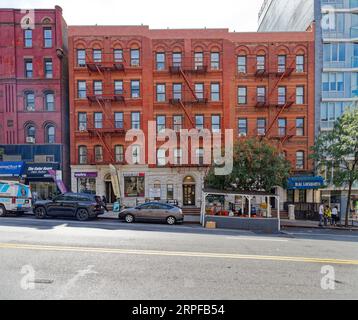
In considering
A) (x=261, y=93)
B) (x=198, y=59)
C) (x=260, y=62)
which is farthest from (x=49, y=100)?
(x=260, y=62)

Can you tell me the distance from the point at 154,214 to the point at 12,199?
9.80 metres

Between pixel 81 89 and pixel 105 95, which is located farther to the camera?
pixel 81 89

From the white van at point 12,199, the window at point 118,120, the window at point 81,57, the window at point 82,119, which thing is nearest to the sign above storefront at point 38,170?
the window at point 82,119

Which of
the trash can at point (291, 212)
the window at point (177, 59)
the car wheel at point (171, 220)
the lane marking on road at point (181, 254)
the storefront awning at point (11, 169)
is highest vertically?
the window at point (177, 59)

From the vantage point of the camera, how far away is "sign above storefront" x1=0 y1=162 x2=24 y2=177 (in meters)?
21.8

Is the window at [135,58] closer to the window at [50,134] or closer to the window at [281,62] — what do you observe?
the window at [50,134]

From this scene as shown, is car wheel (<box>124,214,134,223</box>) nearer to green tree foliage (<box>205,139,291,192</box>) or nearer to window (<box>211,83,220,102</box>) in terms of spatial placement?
green tree foliage (<box>205,139,291,192</box>)

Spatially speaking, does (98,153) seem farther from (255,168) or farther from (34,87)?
(255,168)

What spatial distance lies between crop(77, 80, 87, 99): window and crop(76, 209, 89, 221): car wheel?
13309 millimetres

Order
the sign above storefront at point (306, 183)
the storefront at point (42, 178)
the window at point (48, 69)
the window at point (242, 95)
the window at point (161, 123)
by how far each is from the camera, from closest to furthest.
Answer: the sign above storefront at point (306, 183) < the storefront at point (42, 178) < the window at point (161, 123) < the window at point (48, 69) < the window at point (242, 95)

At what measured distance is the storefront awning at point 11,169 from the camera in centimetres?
2183

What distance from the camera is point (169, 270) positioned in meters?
5.87

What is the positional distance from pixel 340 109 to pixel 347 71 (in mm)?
3818
